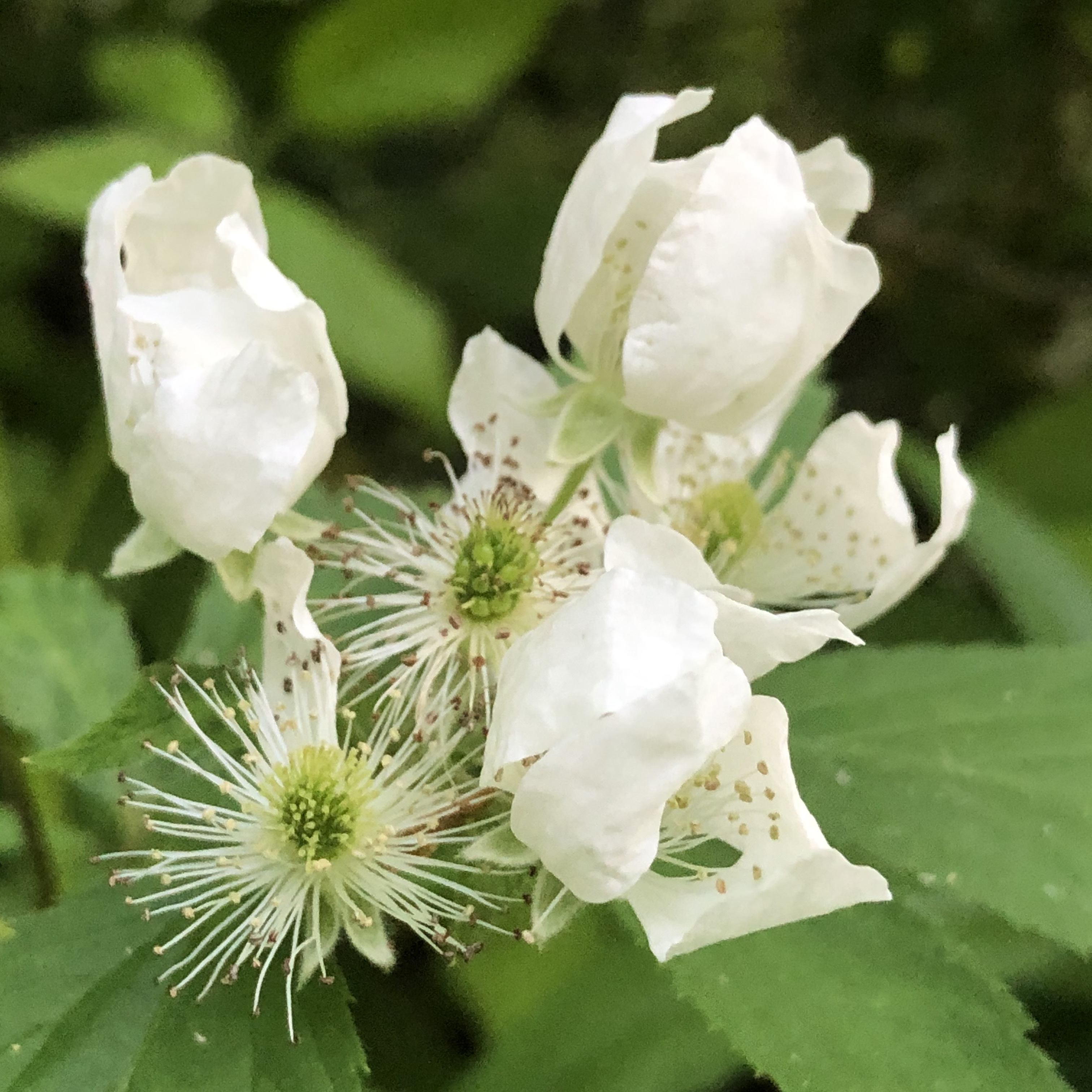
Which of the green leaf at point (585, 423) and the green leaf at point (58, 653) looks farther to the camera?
the green leaf at point (58, 653)

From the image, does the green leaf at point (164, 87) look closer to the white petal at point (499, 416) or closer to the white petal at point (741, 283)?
the white petal at point (499, 416)

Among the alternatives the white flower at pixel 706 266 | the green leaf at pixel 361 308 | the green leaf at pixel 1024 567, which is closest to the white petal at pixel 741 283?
the white flower at pixel 706 266

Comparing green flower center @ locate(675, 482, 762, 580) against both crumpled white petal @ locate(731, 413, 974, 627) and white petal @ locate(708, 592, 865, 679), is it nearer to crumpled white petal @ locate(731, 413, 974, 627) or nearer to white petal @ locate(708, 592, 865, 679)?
crumpled white petal @ locate(731, 413, 974, 627)

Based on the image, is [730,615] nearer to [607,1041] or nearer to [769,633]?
[769,633]

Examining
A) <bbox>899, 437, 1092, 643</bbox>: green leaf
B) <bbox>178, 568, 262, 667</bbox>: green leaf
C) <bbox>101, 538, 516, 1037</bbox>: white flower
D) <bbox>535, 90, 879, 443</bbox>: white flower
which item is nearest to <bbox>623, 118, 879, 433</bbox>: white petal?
<bbox>535, 90, 879, 443</bbox>: white flower

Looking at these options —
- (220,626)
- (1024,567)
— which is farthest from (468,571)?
(1024,567)

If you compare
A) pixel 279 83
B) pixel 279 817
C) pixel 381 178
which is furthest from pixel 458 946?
pixel 381 178
